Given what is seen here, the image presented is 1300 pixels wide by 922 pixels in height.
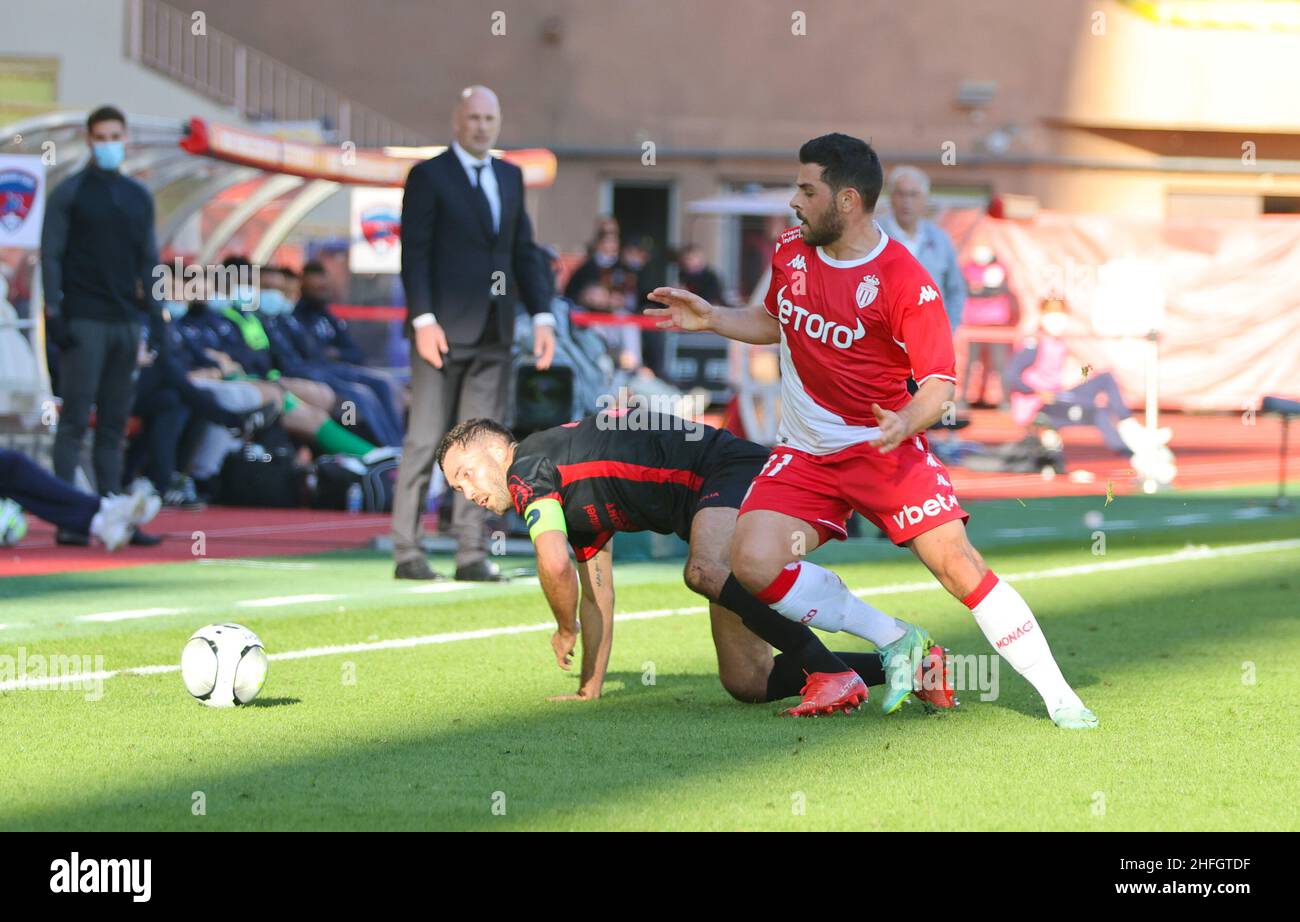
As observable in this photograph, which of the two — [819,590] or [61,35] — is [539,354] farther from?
[61,35]

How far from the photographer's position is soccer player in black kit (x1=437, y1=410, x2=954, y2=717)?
23.5 feet

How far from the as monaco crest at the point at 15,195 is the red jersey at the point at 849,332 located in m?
8.88

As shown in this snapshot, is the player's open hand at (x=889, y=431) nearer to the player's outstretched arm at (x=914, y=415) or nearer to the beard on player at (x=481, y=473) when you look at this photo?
the player's outstretched arm at (x=914, y=415)

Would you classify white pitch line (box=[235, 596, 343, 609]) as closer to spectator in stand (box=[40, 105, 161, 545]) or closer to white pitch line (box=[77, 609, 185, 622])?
white pitch line (box=[77, 609, 185, 622])

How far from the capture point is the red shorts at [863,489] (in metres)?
6.86

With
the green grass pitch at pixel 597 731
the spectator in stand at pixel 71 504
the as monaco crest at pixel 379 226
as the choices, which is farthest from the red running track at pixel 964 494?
the as monaco crest at pixel 379 226

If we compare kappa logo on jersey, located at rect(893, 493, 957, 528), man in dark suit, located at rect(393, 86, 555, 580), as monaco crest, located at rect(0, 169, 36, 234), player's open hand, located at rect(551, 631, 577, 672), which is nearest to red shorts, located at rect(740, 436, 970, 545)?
kappa logo on jersey, located at rect(893, 493, 957, 528)

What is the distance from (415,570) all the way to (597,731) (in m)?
4.60

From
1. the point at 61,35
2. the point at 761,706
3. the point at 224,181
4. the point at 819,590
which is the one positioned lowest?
the point at 761,706

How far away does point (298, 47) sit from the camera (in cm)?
3422

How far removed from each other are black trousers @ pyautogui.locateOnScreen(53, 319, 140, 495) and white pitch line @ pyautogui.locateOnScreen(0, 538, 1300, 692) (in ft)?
13.8

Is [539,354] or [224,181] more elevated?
[224,181]

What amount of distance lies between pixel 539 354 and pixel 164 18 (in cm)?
2220
